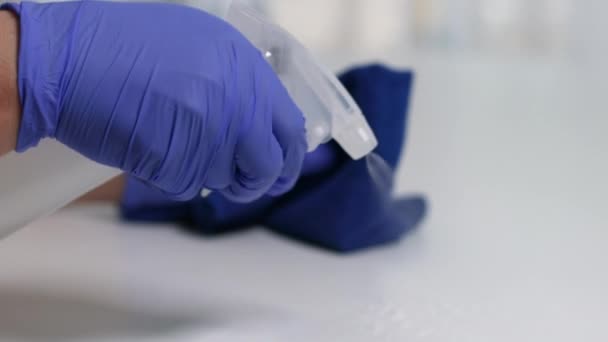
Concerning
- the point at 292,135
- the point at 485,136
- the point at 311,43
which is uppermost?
the point at 292,135

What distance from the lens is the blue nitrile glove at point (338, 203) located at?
64 cm

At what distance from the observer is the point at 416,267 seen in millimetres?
607

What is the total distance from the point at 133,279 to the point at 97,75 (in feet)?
0.65

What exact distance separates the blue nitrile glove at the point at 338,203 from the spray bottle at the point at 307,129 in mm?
133

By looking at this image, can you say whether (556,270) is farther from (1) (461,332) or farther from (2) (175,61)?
(2) (175,61)

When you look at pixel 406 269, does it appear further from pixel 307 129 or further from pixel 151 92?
pixel 151 92

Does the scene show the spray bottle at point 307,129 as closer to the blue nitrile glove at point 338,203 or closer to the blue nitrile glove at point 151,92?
the blue nitrile glove at point 151,92

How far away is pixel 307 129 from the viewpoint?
0.50m

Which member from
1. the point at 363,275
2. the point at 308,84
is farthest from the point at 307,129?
the point at 363,275

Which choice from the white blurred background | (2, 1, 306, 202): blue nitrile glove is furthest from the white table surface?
(2, 1, 306, 202): blue nitrile glove

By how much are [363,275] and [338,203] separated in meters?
0.08

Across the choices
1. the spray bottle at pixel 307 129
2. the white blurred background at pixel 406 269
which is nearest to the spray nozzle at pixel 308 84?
the spray bottle at pixel 307 129

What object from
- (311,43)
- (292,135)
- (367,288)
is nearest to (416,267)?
(367,288)

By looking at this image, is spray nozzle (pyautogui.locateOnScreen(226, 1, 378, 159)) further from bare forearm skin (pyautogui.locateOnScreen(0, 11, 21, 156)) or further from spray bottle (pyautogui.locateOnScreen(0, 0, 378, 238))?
bare forearm skin (pyautogui.locateOnScreen(0, 11, 21, 156))
